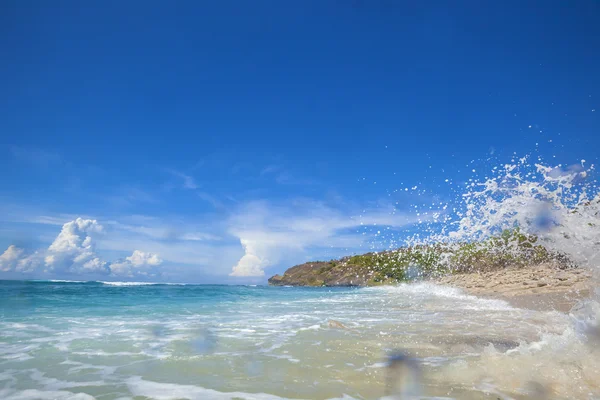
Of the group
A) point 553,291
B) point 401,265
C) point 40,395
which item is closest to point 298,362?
point 40,395

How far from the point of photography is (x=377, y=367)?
18.1 feet

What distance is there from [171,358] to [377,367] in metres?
3.63

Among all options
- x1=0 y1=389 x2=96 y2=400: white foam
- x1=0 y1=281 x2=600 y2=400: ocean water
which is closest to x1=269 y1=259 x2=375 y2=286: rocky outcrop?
x1=0 y1=281 x2=600 y2=400: ocean water

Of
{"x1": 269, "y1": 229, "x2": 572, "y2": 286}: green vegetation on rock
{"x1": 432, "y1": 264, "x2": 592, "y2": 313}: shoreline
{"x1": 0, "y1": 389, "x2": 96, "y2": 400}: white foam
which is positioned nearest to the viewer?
{"x1": 0, "y1": 389, "x2": 96, "y2": 400}: white foam

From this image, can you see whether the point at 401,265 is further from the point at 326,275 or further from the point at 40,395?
the point at 40,395

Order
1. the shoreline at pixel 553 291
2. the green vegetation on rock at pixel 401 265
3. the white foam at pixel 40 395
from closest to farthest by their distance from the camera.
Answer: the white foam at pixel 40 395, the shoreline at pixel 553 291, the green vegetation on rock at pixel 401 265

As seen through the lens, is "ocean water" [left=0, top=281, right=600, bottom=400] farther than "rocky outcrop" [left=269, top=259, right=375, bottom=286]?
No

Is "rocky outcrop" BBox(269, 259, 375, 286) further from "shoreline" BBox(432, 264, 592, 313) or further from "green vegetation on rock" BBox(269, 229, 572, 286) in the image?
"shoreline" BBox(432, 264, 592, 313)

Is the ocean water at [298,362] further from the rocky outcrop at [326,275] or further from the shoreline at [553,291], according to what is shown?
the rocky outcrop at [326,275]

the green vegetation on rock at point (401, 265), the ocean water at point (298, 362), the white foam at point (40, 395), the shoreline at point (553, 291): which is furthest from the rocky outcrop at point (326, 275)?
the white foam at point (40, 395)

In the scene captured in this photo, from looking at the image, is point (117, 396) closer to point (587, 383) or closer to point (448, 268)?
point (587, 383)

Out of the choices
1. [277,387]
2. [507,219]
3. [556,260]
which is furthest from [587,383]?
[556,260]

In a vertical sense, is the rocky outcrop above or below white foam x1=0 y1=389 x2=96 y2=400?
above

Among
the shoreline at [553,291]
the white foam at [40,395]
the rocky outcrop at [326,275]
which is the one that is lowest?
the white foam at [40,395]
